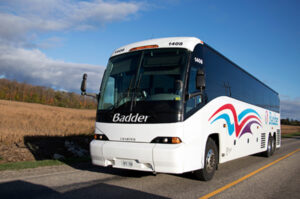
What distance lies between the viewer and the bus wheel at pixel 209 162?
22.7ft

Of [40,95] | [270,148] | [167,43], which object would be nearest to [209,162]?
[167,43]

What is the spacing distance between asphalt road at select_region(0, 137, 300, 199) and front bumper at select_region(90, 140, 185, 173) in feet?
1.52

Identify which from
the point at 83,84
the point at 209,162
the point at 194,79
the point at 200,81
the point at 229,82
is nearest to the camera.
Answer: the point at 200,81

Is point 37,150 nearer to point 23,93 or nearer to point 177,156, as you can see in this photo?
point 177,156

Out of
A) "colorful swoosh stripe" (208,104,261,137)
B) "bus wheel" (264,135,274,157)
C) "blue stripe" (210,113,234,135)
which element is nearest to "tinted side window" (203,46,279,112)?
"colorful swoosh stripe" (208,104,261,137)

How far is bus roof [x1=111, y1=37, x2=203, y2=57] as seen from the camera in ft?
22.5

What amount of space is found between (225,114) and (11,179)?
6.16m

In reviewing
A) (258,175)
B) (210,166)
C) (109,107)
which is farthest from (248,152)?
(109,107)

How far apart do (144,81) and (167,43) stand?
1190 mm

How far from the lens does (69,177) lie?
696 cm

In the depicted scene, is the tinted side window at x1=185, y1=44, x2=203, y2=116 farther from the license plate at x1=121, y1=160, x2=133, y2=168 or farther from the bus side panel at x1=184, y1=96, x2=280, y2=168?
the license plate at x1=121, y1=160, x2=133, y2=168

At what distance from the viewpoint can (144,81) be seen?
6633mm

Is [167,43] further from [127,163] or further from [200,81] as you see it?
[127,163]

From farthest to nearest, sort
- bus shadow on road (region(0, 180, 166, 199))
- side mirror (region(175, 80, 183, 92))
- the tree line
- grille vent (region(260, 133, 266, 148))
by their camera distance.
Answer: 1. the tree line
2. grille vent (region(260, 133, 266, 148))
3. side mirror (region(175, 80, 183, 92))
4. bus shadow on road (region(0, 180, 166, 199))
